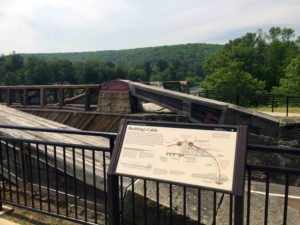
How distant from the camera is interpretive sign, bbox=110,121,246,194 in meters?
2.15

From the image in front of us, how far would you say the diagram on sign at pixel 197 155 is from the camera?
2.16 meters

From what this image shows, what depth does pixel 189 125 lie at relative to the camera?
2424 millimetres

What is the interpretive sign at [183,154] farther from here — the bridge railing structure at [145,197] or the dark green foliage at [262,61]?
the dark green foliage at [262,61]

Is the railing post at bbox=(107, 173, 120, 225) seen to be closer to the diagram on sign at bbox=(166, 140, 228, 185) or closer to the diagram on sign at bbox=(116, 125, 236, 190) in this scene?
the diagram on sign at bbox=(116, 125, 236, 190)

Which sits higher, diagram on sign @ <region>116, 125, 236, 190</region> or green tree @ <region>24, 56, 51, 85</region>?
green tree @ <region>24, 56, 51, 85</region>

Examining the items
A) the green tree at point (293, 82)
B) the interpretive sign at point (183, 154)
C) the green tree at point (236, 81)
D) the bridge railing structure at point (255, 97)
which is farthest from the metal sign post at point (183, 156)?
the green tree at point (236, 81)

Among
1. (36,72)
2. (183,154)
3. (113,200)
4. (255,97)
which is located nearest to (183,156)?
(183,154)

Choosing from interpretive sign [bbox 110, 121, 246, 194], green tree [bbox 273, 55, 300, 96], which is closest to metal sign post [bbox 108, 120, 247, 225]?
interpretive sign [bbox 110, 121, 246, 194]

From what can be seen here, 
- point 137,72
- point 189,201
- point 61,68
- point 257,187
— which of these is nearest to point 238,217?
point 189,201

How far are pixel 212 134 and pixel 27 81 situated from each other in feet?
349

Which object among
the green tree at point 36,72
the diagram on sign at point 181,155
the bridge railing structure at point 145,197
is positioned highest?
the green tree at point 36,72

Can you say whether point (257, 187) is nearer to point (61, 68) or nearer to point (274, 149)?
point (274, 149)

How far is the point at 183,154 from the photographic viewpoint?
235 centimetres

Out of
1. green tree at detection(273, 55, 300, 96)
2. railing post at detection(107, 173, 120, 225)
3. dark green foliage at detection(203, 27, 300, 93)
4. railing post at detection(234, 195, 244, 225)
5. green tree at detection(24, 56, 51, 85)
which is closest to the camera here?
railing post at detection(234, 195, 244, 225)
